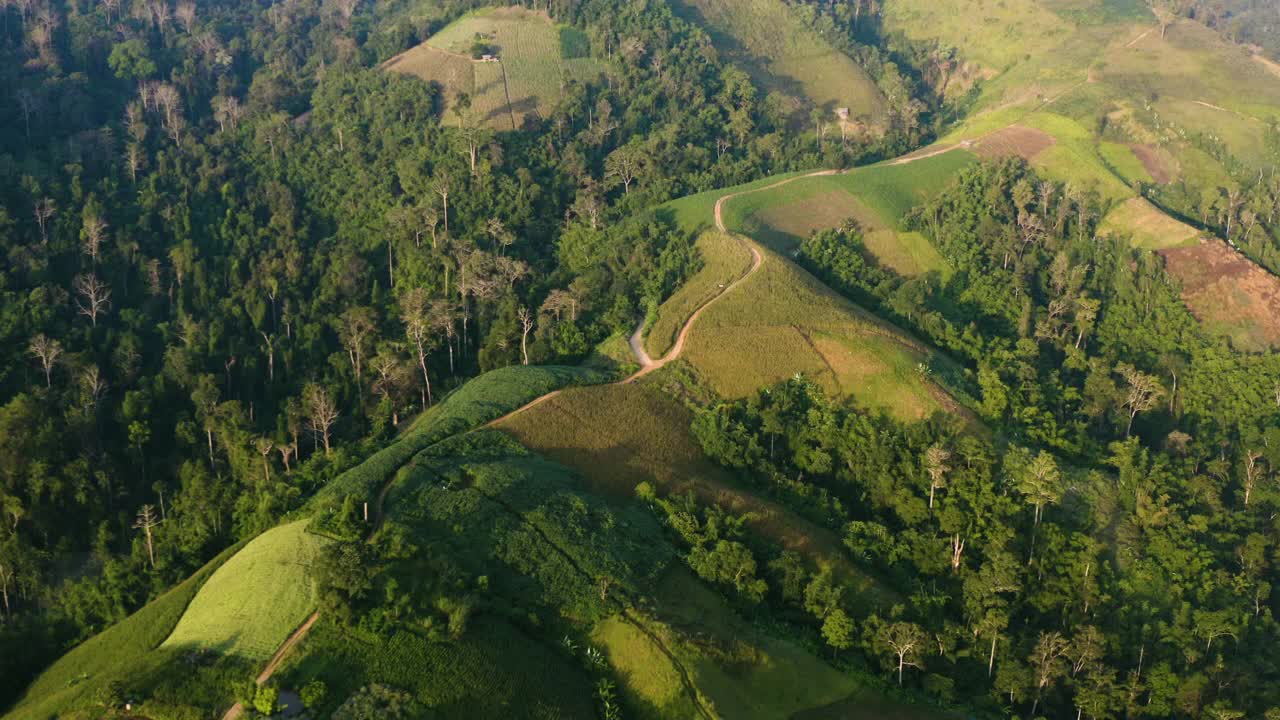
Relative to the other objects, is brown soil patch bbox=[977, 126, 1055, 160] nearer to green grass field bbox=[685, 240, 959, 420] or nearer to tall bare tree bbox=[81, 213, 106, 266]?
green grass field bbox=[685, 240, 959, 420]

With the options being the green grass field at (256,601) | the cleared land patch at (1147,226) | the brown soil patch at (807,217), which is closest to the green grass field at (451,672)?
the green grass field at (256,601)

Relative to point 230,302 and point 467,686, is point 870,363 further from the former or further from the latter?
point 230,302

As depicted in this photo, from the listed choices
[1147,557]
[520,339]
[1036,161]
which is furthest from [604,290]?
[1036,161]

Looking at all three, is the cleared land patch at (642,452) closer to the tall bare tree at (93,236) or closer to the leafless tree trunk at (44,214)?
the tall bare tree at (93,236)

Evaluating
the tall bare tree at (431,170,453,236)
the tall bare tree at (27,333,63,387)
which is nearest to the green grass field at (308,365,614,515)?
the tall bare tree at (431,170,453,236)

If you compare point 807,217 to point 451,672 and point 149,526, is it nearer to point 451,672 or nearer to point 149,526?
point 149,526
